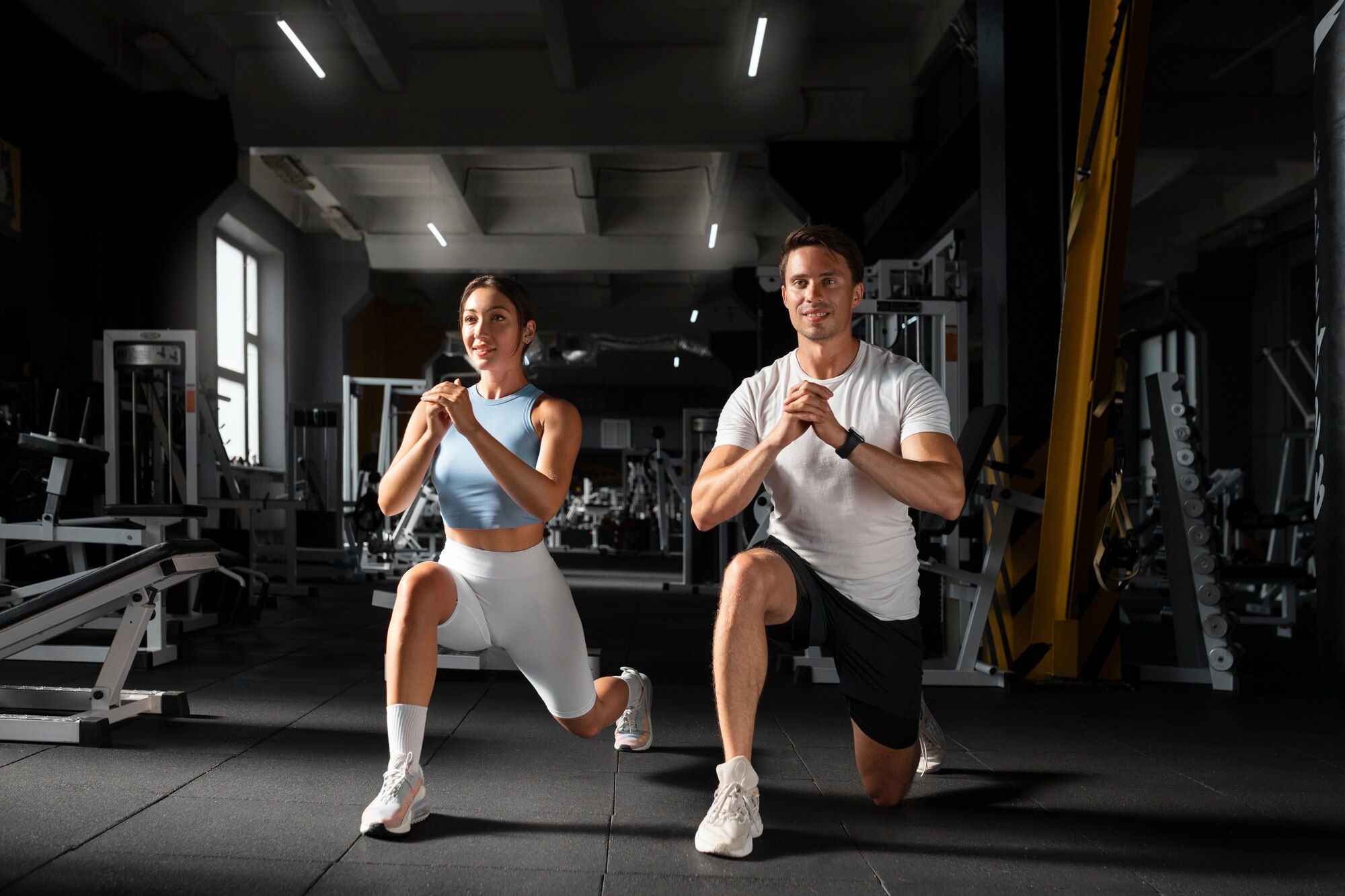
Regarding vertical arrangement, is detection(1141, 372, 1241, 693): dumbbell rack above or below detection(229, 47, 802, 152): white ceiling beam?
below

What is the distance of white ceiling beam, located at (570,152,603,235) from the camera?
991cm

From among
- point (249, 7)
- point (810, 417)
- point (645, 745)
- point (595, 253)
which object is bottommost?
point (645, 745)

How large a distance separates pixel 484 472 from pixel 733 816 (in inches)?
34.2

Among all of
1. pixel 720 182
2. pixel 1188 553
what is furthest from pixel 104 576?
pixel 720 182

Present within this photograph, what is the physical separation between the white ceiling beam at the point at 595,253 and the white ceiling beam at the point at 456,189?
1.01 feet

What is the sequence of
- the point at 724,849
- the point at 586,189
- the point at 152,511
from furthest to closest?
the point at 586,189 < the point at 152,511 < the point at 724,849

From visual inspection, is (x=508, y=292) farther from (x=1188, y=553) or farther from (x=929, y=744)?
(x=1188, y=553)

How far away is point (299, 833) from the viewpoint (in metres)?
2.08

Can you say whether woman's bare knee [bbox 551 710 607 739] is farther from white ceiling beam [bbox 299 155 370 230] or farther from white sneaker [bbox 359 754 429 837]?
white ceiling beam [bbox 299 155 370 230]

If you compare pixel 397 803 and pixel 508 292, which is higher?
pixel 508 292

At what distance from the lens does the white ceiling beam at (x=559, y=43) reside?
7.10m

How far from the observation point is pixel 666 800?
95.7 inches

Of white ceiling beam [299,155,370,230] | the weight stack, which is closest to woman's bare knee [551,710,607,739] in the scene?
→ the weight stack

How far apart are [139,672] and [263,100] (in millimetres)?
5770
